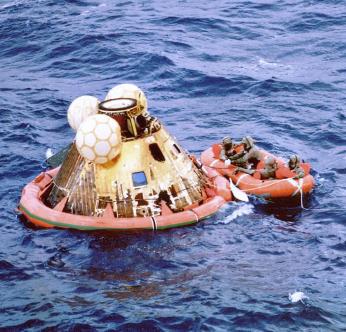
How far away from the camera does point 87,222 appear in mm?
16875

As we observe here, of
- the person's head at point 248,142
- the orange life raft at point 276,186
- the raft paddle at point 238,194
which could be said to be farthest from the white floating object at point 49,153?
the raft paddle at point 238,194

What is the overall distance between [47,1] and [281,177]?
3104cm

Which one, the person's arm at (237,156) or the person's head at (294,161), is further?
the person's arm at (237,156)

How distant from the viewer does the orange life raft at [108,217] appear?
1683cm

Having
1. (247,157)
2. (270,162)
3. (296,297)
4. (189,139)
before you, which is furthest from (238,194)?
(189,139)

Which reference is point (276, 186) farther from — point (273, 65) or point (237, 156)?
point (273, 65)

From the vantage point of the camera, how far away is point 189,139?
Result: 25.2 metres

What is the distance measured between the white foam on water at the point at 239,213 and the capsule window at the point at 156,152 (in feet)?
8.49

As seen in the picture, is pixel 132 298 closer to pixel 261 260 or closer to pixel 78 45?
pixel 261 260

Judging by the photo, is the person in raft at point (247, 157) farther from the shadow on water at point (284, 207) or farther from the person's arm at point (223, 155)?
the shadow on water at point (284, 207)

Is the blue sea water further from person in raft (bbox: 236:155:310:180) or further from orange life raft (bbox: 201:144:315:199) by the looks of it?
person in raft (bbox: 236:155:310:180)

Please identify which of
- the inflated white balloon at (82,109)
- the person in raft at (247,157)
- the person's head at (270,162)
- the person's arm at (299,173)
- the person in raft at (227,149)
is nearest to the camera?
the inflated white balloon at (82,109)

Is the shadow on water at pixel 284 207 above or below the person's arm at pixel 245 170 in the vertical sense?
below

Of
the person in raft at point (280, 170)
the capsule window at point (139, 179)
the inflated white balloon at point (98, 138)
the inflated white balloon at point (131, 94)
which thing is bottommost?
the person in raft at point (280, 170)
